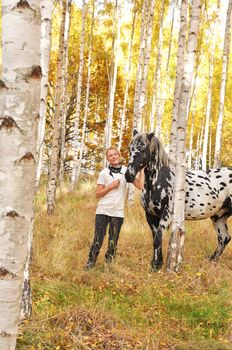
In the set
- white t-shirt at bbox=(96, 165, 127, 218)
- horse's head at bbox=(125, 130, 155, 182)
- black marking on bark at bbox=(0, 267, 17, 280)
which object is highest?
A: horse's head at bbox=(125, 130, 155, 182)

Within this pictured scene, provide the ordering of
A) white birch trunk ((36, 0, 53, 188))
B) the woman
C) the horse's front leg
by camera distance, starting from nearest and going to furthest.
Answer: white birch trunk ((36, 0, 53, 188)), the woman, the horse's front leg

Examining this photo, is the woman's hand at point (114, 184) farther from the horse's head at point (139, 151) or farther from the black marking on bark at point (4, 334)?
the black marking on bark at point (4, 334)

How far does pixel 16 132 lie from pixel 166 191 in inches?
189

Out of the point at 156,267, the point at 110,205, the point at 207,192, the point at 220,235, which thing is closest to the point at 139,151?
the point at 110,205

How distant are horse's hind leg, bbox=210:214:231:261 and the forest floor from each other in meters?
0.16

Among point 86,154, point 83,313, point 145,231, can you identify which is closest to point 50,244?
point 145,231

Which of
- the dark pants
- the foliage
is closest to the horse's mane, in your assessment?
the dark pants

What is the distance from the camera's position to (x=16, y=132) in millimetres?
1395

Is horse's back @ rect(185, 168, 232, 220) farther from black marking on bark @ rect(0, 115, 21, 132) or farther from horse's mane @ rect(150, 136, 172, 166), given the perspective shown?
black marking on bark @ rect(0, 115, 21, 132)

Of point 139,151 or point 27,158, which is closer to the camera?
point 27,158

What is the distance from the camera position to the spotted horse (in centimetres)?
579

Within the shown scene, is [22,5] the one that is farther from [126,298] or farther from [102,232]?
[102,232]

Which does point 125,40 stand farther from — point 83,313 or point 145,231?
point 83,313

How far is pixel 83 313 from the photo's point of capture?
3531 mm
